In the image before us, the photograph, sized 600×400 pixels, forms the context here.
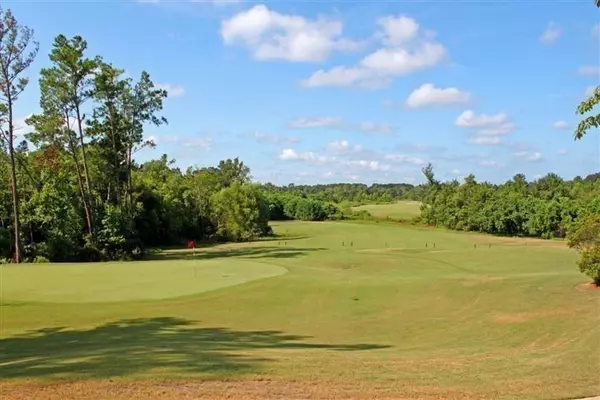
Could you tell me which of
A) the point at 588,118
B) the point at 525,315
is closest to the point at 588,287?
the point at 525,315

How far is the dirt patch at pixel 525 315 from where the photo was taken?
18328 mm

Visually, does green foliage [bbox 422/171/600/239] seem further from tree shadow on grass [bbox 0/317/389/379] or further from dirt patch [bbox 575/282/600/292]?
tree shadow on grass [bbox 0/317/389/379]

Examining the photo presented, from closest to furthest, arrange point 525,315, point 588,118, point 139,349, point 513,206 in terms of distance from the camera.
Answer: point 588,118
point 139,349
point 525,315
point 513,206

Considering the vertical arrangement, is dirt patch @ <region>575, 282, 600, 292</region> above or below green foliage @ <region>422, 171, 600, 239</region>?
below

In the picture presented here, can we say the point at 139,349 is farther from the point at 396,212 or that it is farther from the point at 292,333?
the point at 396,212

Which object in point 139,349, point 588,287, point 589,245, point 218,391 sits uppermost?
point 589,245

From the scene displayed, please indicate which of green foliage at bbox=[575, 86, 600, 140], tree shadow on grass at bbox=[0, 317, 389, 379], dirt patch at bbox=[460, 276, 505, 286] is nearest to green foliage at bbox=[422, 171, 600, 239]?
dirt patch at bbox=[460, 276, 505, 286]

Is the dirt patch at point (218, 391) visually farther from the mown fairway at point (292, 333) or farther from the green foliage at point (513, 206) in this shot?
the green foliage at point (513, 206)

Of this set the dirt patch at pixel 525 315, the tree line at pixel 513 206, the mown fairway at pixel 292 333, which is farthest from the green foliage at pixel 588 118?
Answer: the tree line at pixel 513 206

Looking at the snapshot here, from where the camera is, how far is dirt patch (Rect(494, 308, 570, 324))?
1833 cm

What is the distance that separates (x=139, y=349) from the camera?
12.6 meters

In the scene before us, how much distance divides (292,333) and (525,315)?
7.86 meters

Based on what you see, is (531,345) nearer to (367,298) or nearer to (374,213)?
(367,298)

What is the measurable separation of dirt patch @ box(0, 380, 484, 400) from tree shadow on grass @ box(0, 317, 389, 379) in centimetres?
67
